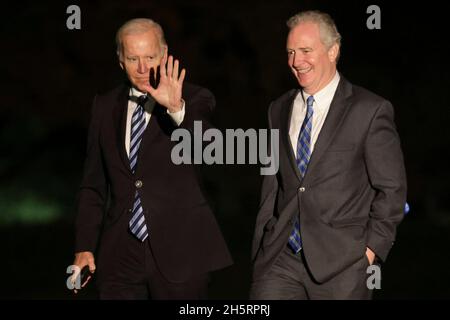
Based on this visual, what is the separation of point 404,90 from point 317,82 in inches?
422

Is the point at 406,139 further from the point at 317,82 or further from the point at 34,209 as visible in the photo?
the point at 317,82

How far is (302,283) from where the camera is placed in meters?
6.43

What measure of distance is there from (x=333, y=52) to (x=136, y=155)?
1.31 m

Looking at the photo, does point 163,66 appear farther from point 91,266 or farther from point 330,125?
point 91,266

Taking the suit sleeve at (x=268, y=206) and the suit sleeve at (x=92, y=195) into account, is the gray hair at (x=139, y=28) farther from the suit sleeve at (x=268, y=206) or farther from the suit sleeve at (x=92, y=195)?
the suit sleeve at (x=268, y=206)

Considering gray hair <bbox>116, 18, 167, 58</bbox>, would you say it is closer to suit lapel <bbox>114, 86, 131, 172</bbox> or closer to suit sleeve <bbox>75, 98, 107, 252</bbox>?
suit lapel <bbox>114, 86, 131, 172</bbox>

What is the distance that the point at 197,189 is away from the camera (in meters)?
6.43

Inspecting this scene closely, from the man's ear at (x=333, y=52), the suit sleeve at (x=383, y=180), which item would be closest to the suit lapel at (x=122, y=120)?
the man's ear at (x=333, y=52)

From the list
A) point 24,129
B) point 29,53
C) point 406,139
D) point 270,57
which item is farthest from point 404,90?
point 24,129

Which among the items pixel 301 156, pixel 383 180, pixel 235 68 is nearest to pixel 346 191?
pixel 383 180

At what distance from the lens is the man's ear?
6.49 meters

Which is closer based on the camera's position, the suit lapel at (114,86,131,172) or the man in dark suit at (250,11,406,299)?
the man in dark suit at (250,11,406,299)

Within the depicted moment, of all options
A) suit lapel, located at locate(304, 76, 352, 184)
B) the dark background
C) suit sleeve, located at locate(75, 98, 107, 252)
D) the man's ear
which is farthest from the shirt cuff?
the dark background

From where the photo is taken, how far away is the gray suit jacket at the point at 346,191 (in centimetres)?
629
